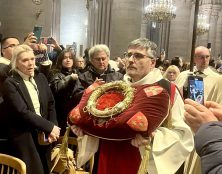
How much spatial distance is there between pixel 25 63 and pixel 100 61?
909 millimetres

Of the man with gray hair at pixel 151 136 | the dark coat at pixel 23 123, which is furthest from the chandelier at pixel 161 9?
the man with gray hair at pixel 151 136

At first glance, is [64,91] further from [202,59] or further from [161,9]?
[161,9]

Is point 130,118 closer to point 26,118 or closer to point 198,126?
point 198,126

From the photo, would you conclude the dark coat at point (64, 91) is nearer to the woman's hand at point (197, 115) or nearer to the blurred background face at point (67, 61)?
the blurred background face at point (67, 61)

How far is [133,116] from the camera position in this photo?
258 centimetres

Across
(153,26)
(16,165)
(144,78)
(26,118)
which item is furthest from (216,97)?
(153,26)

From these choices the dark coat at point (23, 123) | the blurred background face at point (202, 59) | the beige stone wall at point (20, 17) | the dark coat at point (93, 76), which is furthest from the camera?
the beige stone wall at point (20, 17)

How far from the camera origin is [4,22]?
9.56m

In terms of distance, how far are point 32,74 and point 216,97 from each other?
2618 millimetres

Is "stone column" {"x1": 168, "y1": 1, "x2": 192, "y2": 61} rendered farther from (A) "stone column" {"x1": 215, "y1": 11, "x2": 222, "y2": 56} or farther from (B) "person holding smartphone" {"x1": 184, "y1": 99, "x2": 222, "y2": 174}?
(B) "person holding smartphone" {"x1": 184, "y1": 99, "x2": 222, "y2": 174}

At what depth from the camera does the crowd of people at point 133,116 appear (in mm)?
1389

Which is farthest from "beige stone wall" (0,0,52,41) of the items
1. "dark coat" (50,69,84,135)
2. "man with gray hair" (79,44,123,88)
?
"man with gray hair" (79,44,123,88)

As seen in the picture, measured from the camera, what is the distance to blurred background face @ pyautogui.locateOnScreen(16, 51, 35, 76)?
4152mm

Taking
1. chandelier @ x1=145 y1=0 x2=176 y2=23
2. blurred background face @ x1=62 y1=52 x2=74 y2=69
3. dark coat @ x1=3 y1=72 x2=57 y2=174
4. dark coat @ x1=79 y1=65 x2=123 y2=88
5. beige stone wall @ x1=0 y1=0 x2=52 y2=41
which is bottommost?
dark coat @ x1=3 y1=72 x2=57 y2=174
